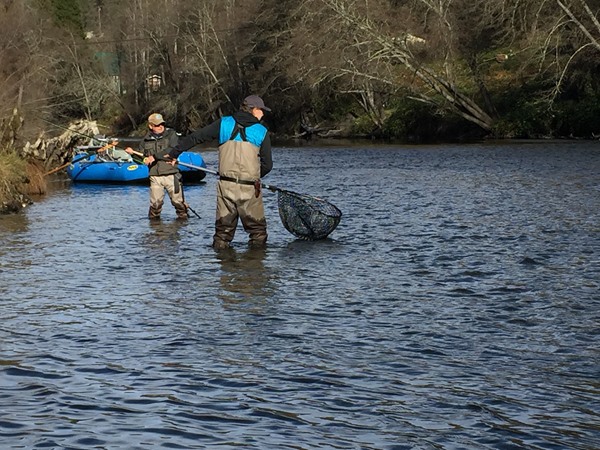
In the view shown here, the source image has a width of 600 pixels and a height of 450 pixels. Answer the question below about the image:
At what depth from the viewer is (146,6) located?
3393 inches

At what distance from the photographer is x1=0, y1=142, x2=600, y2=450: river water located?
22.7 feet

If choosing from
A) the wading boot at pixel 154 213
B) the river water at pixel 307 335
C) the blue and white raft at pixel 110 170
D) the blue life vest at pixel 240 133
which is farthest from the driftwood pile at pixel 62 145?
the blue life vest at pixel 240 133

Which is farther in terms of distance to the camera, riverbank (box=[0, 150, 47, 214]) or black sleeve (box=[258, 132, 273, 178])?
riverbank (box=[0, 150, 47, 214])

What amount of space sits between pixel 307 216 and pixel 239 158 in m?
2.23

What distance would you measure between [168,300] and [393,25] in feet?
140

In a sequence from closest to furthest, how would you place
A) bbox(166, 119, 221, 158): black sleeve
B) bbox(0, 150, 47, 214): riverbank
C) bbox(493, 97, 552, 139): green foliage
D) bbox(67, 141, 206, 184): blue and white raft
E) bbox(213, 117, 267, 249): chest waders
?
1. bbox(166, 119, 221, 158): black sleeve
2. bbox(213, 117, 267, 249): chest waders
3. bbox(0, 150, 47, 214): riverbank
4. bbox(67, 141, 206, 184): blue and white raft
5. bbox(493, 97, 552, 139): green foliage

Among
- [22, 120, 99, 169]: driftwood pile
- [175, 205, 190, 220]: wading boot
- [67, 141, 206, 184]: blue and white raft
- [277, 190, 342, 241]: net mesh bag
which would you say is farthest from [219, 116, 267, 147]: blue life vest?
[22, 120, 99, 169]: driftwood pile

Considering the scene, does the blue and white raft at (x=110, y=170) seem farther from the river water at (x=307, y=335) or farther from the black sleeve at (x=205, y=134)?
the black sleeve at (x=205, y=134)

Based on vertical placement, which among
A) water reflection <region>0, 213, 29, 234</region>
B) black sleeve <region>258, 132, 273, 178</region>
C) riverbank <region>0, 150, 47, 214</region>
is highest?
black sleeve <region>258, 132, 273, 178</region>

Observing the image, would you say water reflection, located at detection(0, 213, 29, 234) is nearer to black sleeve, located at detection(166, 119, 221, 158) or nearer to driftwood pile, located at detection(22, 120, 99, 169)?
black sleeve, located at detection(166, 119, 221, 158)

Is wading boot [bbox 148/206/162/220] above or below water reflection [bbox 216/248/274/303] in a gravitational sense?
above

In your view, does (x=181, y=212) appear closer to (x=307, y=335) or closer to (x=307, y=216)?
(x=307, y=216)

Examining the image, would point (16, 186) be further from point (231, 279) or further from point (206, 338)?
point (206, 338)

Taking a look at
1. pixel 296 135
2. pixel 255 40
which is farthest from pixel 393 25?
pixel 255 40
